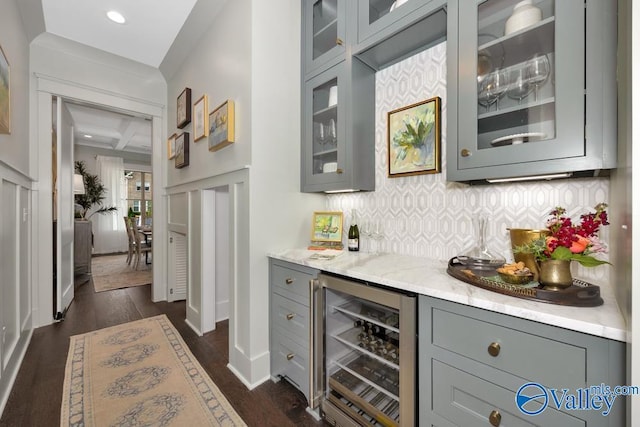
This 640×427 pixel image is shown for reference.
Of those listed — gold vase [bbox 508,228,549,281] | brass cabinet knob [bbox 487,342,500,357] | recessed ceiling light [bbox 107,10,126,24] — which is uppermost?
recessed ceiling light [bbox 107,10,126,24]

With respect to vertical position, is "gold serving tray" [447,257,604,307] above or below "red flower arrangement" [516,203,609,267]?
below

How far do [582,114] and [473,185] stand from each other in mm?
585

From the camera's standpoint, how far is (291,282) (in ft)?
5.72

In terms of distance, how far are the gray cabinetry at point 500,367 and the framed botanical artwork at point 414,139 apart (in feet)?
3.04

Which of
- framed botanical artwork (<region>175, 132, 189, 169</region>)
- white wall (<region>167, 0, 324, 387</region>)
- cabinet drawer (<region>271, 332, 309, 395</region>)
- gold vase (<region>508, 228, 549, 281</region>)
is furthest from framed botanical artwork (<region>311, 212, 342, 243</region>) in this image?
framed botanical artwork (<region>175, 132, 189, 169</region>)

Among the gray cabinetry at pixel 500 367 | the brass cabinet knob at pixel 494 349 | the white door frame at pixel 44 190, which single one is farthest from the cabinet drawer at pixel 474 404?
the white door frame at pixel 44 190

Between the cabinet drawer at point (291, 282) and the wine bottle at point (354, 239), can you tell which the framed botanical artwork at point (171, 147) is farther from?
the wine bottle at point (354, 239)

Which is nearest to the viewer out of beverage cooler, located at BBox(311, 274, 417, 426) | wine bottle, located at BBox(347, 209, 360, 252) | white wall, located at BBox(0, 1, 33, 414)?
beverage cooler, located at BBox(311, 274, 417, 426)

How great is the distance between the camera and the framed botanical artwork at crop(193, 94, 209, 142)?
2.42m

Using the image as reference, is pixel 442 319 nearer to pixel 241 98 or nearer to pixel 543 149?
pixel 543 149

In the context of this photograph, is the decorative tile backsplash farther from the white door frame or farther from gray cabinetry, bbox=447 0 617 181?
the white door frame

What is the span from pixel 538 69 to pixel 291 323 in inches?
72.1

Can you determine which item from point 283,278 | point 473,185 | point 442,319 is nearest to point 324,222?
point 283,278

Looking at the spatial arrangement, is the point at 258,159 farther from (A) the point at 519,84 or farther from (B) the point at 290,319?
(A) the point at 519,84
